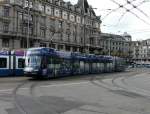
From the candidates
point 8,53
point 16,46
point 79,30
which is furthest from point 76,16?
point 8,53

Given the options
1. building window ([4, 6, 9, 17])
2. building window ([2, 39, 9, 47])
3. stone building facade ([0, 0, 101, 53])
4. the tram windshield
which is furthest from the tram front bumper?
building window ([4, 6, 9, 17])

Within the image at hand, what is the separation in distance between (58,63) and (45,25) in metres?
43.9

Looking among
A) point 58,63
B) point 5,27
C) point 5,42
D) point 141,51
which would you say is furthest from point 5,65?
point 141,51

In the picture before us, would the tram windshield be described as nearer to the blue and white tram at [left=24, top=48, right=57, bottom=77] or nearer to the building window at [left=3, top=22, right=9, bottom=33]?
the blue and white tram at [left=24, top=48, right=57, bottom=77]

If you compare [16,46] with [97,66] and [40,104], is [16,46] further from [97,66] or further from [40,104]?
[40,104]

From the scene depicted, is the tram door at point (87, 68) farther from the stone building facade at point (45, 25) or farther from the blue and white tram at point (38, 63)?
the blue and white tram at point (38, 63)

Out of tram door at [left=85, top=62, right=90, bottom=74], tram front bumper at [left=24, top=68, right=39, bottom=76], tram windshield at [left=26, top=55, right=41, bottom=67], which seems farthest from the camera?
tram door at [left=85, top=62, right=90, bottom=74]

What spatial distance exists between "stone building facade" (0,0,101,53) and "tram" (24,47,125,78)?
7503 mm

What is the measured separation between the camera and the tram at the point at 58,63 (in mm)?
25781

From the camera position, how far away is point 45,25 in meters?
71.6

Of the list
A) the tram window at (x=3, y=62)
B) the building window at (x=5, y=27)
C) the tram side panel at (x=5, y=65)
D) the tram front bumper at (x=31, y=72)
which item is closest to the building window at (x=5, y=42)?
the building window at (x=5, y=27)

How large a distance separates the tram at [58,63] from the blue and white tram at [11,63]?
11.8 feet

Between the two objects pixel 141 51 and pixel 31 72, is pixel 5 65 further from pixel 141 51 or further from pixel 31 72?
pixel 141 51

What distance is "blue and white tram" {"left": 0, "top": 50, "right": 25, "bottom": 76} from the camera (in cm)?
2902
